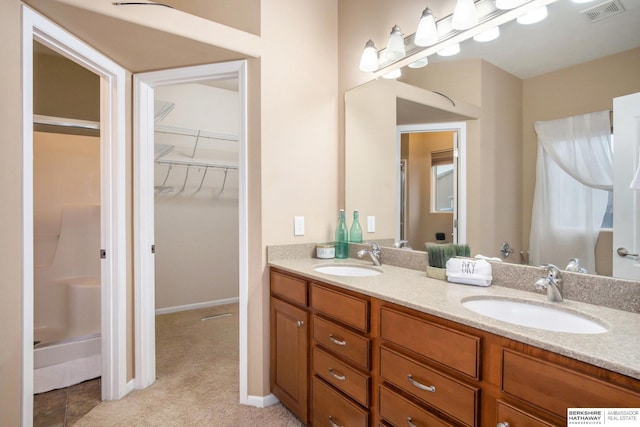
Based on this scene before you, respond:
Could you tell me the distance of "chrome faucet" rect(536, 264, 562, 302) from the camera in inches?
45.3

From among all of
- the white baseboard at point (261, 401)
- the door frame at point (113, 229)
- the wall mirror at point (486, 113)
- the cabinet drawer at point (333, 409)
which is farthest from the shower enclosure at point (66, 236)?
the wall mirror at point (486, 113)

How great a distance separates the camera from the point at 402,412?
1.18 metres

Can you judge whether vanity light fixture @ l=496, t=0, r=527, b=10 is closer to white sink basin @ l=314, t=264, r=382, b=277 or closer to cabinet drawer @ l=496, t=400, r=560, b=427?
white sink basin @ l=314, t=264, r=382, b=277

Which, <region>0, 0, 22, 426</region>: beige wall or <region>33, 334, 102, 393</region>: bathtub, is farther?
<region>33, 334, 102, 393</region>: bathtub

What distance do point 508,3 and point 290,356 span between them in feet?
6.49

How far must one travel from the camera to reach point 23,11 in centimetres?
141

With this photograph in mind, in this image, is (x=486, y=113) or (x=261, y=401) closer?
(x=486, y=113)

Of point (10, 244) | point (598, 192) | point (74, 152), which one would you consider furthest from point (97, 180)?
point (598, 192)

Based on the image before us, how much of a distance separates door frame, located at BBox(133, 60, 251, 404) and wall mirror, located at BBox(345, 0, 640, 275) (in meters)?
0.76

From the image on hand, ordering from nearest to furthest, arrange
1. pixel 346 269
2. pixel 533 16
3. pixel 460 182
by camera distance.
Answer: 1. pixel 533 16
2. pixel 460 182
3. pixel 346 269

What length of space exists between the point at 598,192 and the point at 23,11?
2373 millimetres

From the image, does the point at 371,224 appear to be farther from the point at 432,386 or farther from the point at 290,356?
the point at 432,386

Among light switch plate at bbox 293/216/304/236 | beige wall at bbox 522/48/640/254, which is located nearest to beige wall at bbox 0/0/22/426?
light switch plate at bbox 293/216/304/236

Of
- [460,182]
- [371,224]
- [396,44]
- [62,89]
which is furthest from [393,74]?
[62,89]
